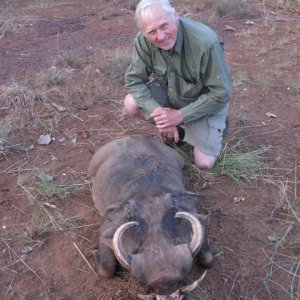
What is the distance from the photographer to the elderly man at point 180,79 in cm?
373

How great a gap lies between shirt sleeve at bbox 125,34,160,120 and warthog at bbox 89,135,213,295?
363mm

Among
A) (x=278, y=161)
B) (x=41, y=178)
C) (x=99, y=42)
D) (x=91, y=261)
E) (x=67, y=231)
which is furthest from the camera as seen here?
(x=99, y=42)

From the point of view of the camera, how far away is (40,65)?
6367mm

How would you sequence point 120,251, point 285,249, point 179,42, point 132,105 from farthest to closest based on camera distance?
point 132,105, point 179,42, point 285,249, point 120,251

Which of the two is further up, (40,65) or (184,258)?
(184,258)

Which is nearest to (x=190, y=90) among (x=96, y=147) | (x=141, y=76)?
(x=141, y=76)

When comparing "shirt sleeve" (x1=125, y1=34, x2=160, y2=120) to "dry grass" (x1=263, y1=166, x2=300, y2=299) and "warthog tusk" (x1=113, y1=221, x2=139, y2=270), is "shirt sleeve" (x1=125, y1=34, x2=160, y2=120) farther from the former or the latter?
"warthog tusk" (x1=113, y1=221, x2=139, y2=270)

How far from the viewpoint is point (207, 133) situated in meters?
4.36

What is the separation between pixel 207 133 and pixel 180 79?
0.55 metres

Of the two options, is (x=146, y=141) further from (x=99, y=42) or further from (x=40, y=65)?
(x=99, y=42)

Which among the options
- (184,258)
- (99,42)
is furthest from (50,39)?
(184,258)

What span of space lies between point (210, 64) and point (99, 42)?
141 inches

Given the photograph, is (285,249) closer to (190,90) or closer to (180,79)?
(190,90)

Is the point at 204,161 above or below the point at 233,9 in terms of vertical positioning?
above
